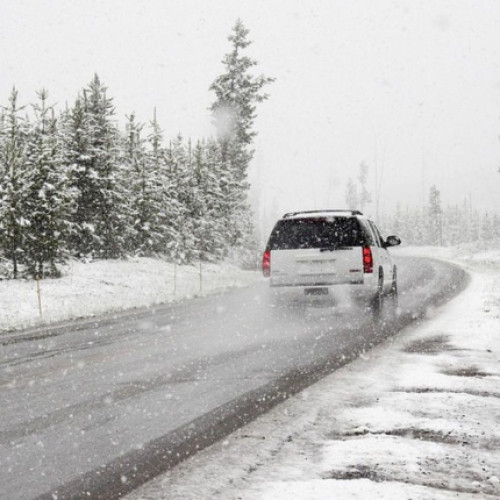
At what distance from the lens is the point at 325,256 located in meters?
12.2

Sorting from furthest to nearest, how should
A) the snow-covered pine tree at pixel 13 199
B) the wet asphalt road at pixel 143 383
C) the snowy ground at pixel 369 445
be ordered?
the snow-covered pine tree at pixel 13 199, the wet asphalt road at pixel 143 383, the snowy ground at pixel 369 445

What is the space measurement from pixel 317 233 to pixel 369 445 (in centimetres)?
838

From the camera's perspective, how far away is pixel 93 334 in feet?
36.1

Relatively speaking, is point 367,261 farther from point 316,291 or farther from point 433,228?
point 433,228

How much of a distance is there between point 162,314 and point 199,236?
2382cm

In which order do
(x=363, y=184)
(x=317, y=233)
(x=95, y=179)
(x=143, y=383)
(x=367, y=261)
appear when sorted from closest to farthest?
(x=143, y=383) < (x=367, y=261) < (x=317, y=233) < (x=95, y=179) < (x=363, y=184)

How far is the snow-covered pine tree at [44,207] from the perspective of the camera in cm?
2261

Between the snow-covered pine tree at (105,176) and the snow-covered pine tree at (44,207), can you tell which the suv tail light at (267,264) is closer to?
the snow-covered pine tree at (44,207)

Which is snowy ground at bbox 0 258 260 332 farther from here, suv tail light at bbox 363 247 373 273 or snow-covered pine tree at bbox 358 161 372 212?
snow-covered pine tree at bbox 358 161 372 212

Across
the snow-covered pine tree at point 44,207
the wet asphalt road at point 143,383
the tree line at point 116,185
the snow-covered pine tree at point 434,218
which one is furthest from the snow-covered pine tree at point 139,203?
the snow-covered pine tree at point 434,218

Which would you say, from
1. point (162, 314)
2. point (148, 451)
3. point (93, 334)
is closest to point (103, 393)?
point (148, 451)

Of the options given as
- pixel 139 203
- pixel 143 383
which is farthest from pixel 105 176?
pixel 143 383

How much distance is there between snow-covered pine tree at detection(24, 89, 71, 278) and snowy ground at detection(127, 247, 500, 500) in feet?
57.9

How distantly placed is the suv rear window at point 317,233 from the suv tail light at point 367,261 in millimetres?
213
